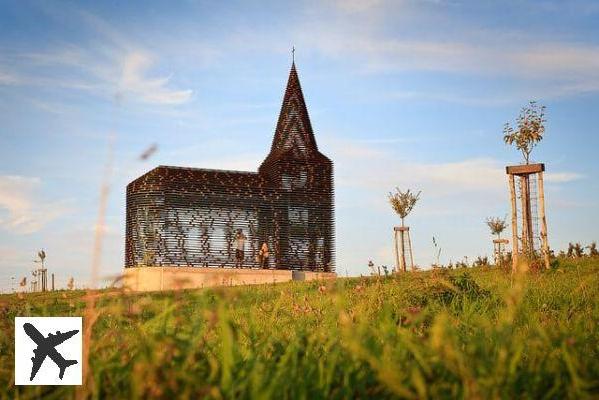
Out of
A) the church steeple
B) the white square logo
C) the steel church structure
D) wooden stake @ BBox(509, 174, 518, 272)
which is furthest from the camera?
the church steeple

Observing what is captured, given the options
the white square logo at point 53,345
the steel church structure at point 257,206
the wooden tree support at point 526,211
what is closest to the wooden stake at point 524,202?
the wooden tree support at point 526,211

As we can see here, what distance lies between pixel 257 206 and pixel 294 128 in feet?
17.2

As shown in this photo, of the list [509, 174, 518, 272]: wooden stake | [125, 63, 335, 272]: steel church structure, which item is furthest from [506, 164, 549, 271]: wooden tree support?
[125, 63, 335, 272]: steel church structure

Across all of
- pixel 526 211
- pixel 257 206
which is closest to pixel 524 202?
pixel 526 211

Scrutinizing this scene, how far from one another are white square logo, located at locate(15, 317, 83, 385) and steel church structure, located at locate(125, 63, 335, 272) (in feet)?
94.2

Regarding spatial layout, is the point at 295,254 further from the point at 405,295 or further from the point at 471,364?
the point at 471,364

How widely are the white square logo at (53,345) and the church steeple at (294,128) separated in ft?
111

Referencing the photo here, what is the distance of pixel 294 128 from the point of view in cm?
3712

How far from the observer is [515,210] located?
18750 millimetres

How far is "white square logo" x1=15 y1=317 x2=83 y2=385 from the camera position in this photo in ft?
8.20

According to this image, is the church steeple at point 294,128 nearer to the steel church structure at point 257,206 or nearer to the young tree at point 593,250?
the steel church structure at point 257,206

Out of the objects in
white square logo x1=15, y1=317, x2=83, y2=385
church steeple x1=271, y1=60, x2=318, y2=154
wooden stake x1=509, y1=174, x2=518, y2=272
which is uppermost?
church steeple x1=271, y1=60, x2=318, y2=154

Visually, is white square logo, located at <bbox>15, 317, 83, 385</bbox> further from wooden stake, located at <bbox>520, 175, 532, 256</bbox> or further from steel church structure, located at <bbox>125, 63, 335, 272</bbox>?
steel church structure, located at <bbox>125, 63, 335, 272</bbox>

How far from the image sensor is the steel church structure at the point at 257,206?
32.4 metres
